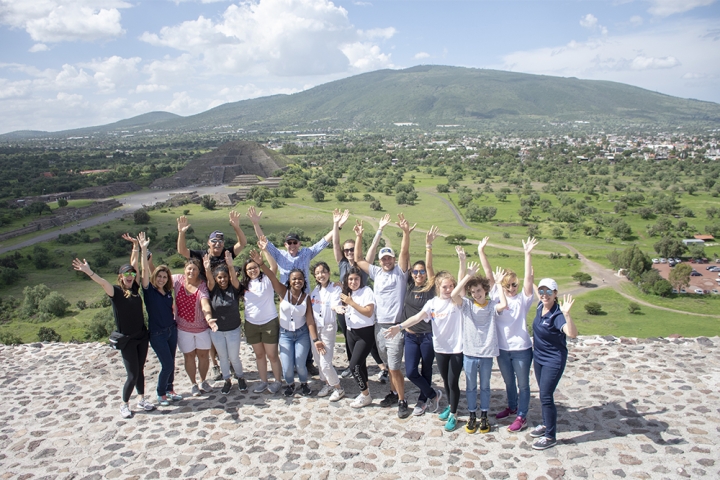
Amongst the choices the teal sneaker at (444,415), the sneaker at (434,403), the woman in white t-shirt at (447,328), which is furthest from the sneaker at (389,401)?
the woman in white t-shirt at (447,328)

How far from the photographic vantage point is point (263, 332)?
21.0 feet

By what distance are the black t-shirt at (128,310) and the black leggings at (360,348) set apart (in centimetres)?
262

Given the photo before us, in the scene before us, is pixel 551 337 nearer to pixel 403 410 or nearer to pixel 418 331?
pixel 418 331

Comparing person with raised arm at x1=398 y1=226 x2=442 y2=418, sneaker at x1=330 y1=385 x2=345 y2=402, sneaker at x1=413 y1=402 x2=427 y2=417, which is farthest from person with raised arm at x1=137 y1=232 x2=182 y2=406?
sneaker at x1=413 y1=402 x2=427 y2=417

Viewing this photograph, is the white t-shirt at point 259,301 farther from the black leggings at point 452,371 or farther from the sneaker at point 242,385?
the black leggings at point 452,371

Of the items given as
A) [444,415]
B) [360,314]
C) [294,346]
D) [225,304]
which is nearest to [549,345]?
[444,415]

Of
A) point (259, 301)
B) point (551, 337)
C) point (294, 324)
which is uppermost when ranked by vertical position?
point (259, 301)

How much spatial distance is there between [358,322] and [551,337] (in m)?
2.20

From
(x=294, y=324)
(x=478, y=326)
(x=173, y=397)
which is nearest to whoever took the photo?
(x=478, y=326)

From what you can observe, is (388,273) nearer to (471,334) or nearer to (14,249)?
(471,334)

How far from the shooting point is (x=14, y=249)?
117 feet

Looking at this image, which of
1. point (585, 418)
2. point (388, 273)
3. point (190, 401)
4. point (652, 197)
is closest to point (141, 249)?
point (190, 401)

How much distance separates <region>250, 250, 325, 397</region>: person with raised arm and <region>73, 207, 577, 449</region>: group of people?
2 cm

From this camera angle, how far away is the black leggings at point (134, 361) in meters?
6.00
